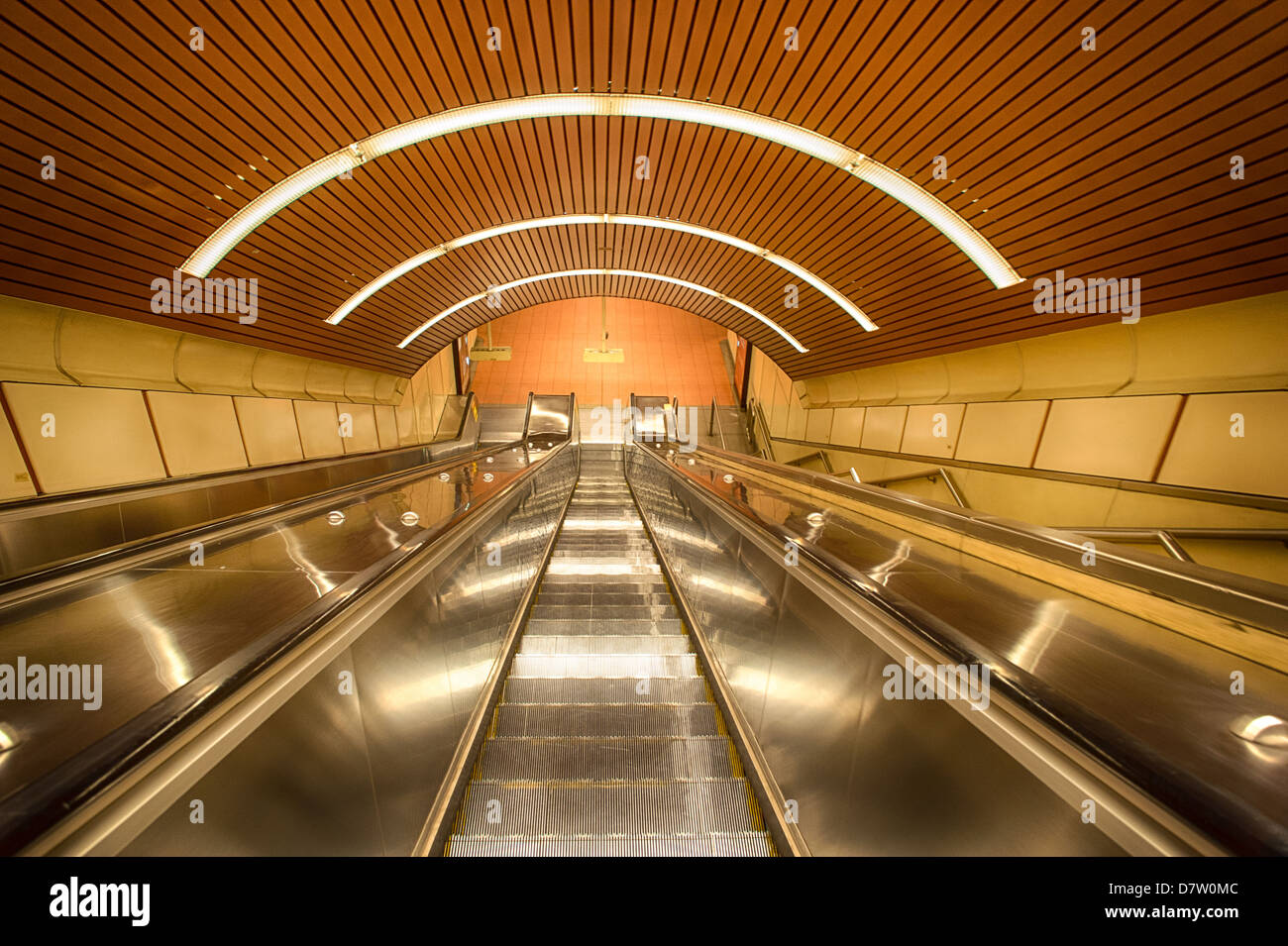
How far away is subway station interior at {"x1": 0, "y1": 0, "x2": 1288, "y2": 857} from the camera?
0.94 metres

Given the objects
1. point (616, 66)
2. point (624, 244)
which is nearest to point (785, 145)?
point (616, 66)

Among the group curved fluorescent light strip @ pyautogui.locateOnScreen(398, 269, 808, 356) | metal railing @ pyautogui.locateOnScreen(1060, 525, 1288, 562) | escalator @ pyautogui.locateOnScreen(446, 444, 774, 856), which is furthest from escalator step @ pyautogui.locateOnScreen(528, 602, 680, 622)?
curved fluorescent light strip @ pyautogui.locateOnScreen(398, 269, 808, 356)

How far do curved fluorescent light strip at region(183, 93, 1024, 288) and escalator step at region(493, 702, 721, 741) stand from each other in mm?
5201

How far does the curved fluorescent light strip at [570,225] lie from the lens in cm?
738

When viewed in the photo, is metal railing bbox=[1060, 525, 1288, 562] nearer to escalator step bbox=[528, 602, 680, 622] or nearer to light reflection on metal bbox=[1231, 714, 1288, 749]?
escalator step bbox=[528, 602, 680, 622]

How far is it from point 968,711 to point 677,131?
597cm

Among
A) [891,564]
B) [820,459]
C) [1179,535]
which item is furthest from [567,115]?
[820,459]

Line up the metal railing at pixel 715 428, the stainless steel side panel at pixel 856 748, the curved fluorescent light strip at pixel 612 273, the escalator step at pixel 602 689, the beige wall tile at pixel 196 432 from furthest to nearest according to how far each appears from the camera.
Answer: the metal railing at pixel 715 428
the curved fluorescent light strip at pixel 612 273
the beige wall tile at pixel 196 432
the escalator step at pixel 602 689
the stainless steel side panel at pixel 856 748

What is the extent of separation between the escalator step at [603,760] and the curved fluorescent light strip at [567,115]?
534 cm

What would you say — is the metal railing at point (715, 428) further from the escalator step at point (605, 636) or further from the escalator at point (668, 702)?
the escalator at point (668, 702)

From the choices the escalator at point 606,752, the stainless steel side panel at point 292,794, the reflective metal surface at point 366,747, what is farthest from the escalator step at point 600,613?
the stainless steel side panel at point 292,794
